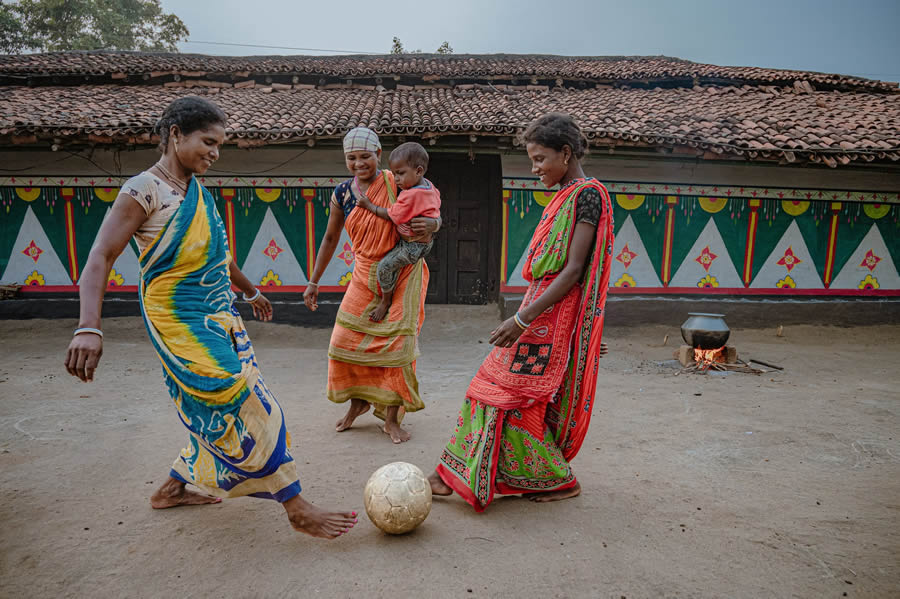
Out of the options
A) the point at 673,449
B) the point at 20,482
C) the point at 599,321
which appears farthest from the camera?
the point at 673,449

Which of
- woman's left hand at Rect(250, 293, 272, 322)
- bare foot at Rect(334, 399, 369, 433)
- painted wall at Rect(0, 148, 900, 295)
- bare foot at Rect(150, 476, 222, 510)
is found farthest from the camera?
painted wall at Rect(0, 148, 900, 295)

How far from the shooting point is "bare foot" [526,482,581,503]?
2582 millimetres

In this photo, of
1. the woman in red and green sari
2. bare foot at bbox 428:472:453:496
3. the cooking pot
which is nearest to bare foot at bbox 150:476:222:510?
bare foot at bbox 428:472:453:496

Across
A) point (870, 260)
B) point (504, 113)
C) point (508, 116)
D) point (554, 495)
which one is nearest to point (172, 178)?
point (554, 495)

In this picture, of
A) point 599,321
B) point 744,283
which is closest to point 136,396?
point 599,321

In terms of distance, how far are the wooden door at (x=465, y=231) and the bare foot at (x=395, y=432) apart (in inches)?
204

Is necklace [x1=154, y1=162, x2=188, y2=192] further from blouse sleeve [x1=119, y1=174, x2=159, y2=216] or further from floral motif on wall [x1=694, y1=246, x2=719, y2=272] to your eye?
floral motif on wall [x1=694, y1=246, x2=719, y2=272]

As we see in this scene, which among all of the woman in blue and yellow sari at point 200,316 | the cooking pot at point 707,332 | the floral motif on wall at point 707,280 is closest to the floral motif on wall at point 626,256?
the floral motif on wall at point 707,280

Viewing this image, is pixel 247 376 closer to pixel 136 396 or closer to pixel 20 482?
pixel 20 482

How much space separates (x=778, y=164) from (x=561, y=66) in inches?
207

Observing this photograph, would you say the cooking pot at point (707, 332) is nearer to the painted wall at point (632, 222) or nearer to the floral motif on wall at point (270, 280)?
the painted wall at point (632, 222)

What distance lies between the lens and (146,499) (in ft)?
8.59

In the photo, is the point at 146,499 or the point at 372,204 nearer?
the point at 146,499

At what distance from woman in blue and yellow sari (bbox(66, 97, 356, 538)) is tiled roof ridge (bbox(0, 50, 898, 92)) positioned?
28.5ft
